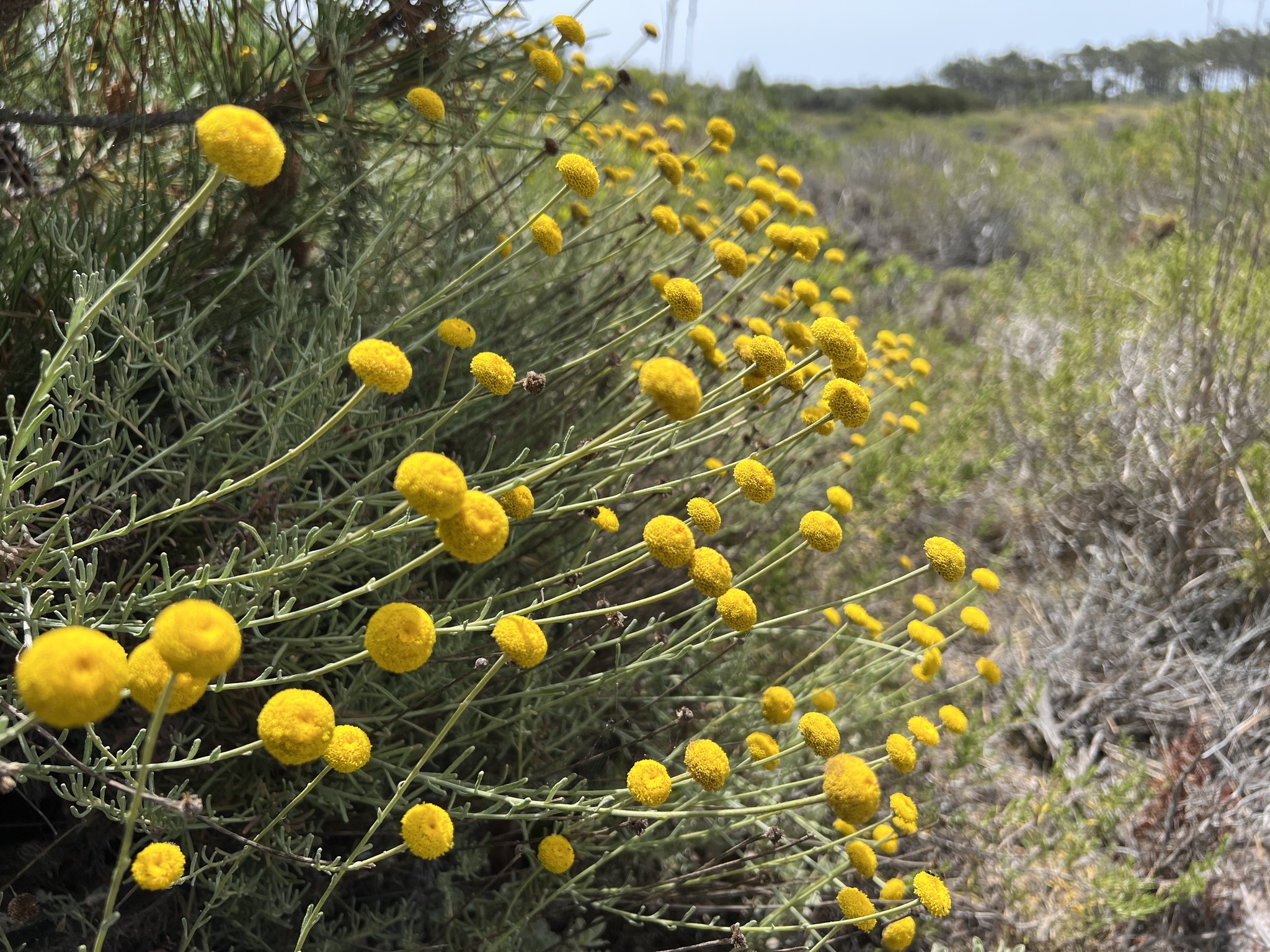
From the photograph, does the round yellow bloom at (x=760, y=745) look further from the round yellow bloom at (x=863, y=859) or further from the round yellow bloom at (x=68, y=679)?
the round yellow bloom at (x=68, y=679)

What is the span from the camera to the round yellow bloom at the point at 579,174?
187 cm

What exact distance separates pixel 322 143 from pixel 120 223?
1.86 ft

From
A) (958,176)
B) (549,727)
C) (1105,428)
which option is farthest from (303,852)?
(958,176)

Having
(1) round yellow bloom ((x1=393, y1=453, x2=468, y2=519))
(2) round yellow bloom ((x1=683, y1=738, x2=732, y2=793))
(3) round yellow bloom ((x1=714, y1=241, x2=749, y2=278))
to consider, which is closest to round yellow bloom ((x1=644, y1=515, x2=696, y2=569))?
(2) round yellow bloom ((x1=683, y1=738, x2=732, y2=793))

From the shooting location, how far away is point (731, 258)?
7.09ft

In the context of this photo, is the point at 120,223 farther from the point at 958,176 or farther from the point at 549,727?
the point at 958,176

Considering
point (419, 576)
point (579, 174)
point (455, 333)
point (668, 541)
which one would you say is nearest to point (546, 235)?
point (579, 174)

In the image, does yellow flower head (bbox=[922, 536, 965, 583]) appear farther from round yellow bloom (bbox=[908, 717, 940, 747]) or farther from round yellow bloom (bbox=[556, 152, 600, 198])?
round yellow bloom (bbox=[556, 152, 600, 198])

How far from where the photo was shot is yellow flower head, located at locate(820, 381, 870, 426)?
1708 mm

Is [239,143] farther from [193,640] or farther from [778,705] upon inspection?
[778,705]

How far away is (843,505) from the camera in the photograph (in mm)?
2145

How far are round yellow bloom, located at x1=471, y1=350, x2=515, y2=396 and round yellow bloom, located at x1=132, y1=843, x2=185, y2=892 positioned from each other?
0.88m

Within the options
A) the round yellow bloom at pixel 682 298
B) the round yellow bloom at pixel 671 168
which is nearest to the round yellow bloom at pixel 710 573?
the round yellow bloom at pixel 682 298

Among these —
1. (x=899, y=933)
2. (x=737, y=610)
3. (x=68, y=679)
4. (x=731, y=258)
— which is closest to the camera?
(x=68, y=679)
